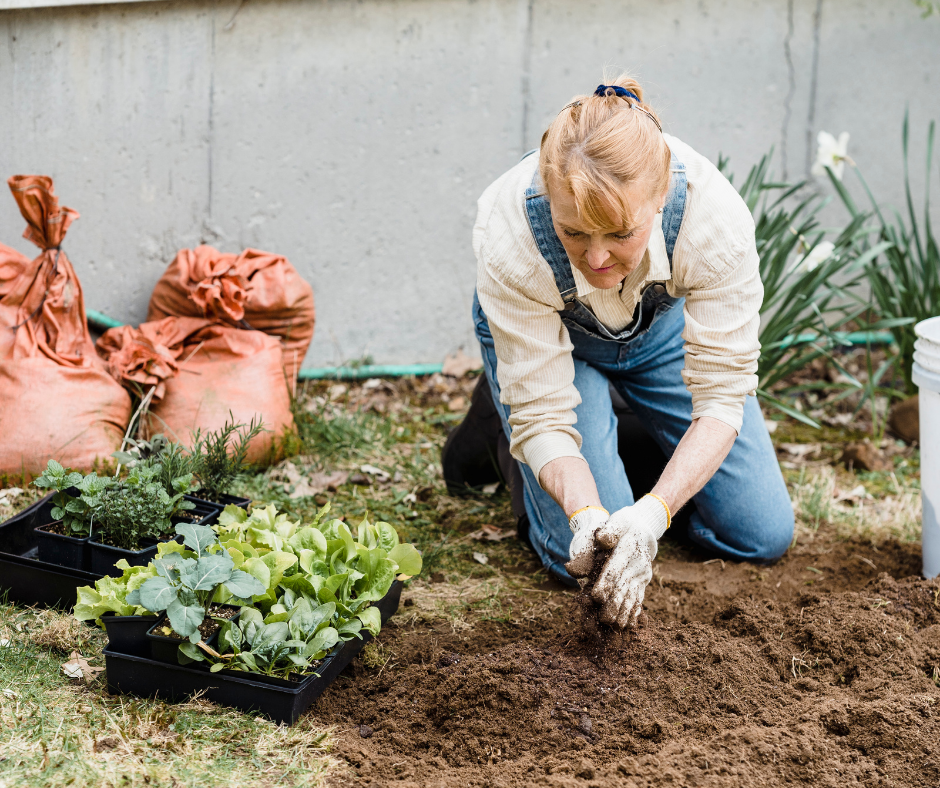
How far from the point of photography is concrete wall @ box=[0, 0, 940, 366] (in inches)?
125

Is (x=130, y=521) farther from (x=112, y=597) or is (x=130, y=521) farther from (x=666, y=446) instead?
(x=666, y=446)

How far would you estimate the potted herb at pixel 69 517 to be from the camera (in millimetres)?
2049

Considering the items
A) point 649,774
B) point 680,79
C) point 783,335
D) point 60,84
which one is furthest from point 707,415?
point 60,84

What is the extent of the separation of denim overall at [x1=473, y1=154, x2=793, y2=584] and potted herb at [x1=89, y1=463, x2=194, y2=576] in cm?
90

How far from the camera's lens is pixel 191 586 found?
66.1 inches

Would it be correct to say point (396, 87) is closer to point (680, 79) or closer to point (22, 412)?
point (680, 79)

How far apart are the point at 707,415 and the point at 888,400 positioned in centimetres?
191

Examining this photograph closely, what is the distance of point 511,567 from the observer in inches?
99.3

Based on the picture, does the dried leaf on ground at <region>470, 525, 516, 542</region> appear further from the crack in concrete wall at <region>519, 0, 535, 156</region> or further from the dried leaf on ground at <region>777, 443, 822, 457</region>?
the crack in concrete wall at <region>519, 0, 535, 156</region>

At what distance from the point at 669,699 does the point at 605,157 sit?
108 cm

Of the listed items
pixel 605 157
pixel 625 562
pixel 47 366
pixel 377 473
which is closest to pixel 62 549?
pixel 47 366

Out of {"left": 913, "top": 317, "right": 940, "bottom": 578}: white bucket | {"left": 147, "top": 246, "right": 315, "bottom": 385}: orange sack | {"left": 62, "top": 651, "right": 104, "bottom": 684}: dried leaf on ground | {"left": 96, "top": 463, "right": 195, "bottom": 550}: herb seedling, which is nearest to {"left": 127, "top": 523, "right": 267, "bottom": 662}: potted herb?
{"left": 62, "top": 651, "right": 104, "bottom": 684}: dried leaf on ground

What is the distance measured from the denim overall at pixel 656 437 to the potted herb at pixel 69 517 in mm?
1043

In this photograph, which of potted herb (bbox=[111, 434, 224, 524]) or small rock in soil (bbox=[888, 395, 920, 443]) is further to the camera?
small rock in soil (bbox=[888, 395, 920, 443])
